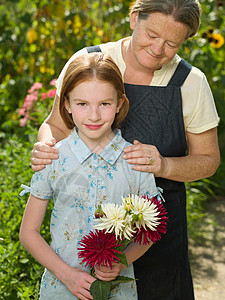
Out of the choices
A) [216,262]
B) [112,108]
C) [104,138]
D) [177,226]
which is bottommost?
[216,262]

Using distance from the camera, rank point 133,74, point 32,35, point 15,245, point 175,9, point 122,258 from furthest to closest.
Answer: point 32,35 < point 15,245 < point 133,74 < point 175,9 < point 122,258

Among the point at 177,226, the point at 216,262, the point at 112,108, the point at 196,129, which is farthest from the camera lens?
the point at 216,262

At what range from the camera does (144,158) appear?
1638mm

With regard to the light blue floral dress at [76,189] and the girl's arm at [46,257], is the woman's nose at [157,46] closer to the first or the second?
the light blue floral dress at [76,189]

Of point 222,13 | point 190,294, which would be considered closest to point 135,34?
point 190,294

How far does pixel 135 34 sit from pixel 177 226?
2.70 ft

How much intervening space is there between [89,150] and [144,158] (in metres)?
0.20

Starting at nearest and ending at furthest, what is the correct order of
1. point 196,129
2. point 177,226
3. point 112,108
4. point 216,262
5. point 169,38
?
point 112,108 < point 169,38 < point 196,129 < point 177,226 < point 216,262

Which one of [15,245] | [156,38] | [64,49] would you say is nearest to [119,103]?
[156,38]

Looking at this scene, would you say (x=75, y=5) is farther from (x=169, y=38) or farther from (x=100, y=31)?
(x=169, y=38)

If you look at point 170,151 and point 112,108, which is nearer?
point 112,108

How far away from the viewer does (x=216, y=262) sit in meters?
3.42

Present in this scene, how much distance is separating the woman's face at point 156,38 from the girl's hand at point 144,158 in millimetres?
329

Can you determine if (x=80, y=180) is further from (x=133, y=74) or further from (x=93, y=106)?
(x=133, y=74)
